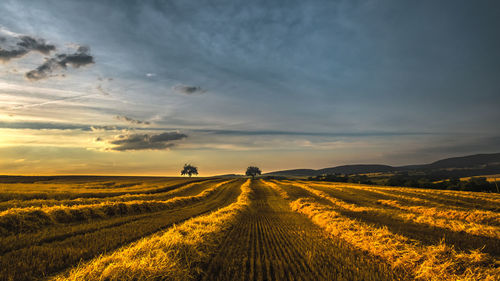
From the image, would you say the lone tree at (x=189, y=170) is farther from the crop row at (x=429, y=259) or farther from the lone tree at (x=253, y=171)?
the crop row at (x=429, y=259)

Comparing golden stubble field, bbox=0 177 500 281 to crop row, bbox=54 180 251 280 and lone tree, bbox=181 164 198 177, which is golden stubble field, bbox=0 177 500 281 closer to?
crop row, bbox=54 180 251 280

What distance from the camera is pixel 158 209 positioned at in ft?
58.4

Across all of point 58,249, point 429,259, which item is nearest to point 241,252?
point 429,259

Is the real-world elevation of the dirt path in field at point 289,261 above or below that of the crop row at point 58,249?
below

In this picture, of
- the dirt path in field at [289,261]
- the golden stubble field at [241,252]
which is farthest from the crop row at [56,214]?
the dirt path in field at [289,261]

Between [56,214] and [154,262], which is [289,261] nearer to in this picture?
[154,262]

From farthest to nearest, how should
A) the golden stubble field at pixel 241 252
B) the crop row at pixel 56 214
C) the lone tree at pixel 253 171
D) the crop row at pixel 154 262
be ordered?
the lone tree at pixel 253 171, the crop row at pixel 56 214, the golden stubble field at pixel 241 252, the crop row at pixel 154 262

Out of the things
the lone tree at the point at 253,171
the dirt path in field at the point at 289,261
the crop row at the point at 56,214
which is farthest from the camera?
the lone tree at the point at 253,171

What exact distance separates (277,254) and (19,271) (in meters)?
6.00

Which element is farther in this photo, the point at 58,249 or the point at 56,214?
Answer: the point at 56,214

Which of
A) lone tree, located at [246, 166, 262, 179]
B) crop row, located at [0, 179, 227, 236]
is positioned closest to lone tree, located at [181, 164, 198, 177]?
lone tree, located at [246, 166, 262, 179]

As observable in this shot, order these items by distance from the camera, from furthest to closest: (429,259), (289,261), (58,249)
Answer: (58,249), (289,261), (429,259)

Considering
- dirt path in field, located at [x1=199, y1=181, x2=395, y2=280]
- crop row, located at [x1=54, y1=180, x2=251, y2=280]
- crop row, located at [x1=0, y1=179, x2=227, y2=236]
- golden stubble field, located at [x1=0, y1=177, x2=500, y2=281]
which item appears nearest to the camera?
crop row, located at [x1=54, y1=180, x2=251, y2=280]

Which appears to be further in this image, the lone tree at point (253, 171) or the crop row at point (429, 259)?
the lone tree at point (253, 171)
